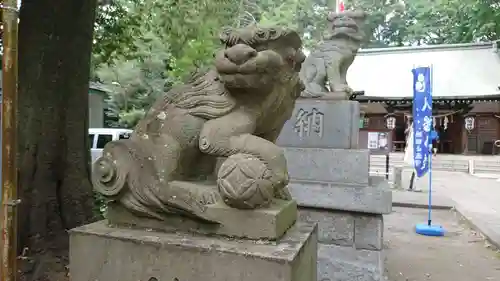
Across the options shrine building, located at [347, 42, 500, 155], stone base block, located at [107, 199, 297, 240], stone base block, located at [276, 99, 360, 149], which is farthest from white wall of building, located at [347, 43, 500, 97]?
stone base block, located at [107, 199, 297, 240]

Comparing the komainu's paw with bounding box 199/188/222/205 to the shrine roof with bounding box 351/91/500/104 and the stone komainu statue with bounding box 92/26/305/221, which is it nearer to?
the stone komainu statue with bounding box 92/26/305/221

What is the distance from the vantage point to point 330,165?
12.0ft

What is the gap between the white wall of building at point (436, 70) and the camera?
18.2 meters

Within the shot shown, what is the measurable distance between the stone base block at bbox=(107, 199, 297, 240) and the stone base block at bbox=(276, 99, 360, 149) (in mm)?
2110

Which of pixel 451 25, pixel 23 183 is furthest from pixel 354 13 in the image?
pixel 451 25

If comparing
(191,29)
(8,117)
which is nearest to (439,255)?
(8,117)

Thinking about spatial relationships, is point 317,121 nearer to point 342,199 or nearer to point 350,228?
point 342,199

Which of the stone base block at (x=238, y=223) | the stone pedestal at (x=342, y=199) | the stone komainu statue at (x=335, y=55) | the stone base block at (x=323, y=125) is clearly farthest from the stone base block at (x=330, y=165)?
the stone base block at (x=238, y=223)

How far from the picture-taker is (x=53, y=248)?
3.55 meters

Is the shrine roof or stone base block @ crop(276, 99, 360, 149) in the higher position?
the shrine roof

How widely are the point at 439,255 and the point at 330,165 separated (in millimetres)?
2228

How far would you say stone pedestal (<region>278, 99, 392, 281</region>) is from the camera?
3.41 m

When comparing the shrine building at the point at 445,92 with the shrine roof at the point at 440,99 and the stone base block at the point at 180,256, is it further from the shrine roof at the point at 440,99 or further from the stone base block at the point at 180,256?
the stone base block at the point at 180,256

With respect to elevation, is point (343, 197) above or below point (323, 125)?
below
